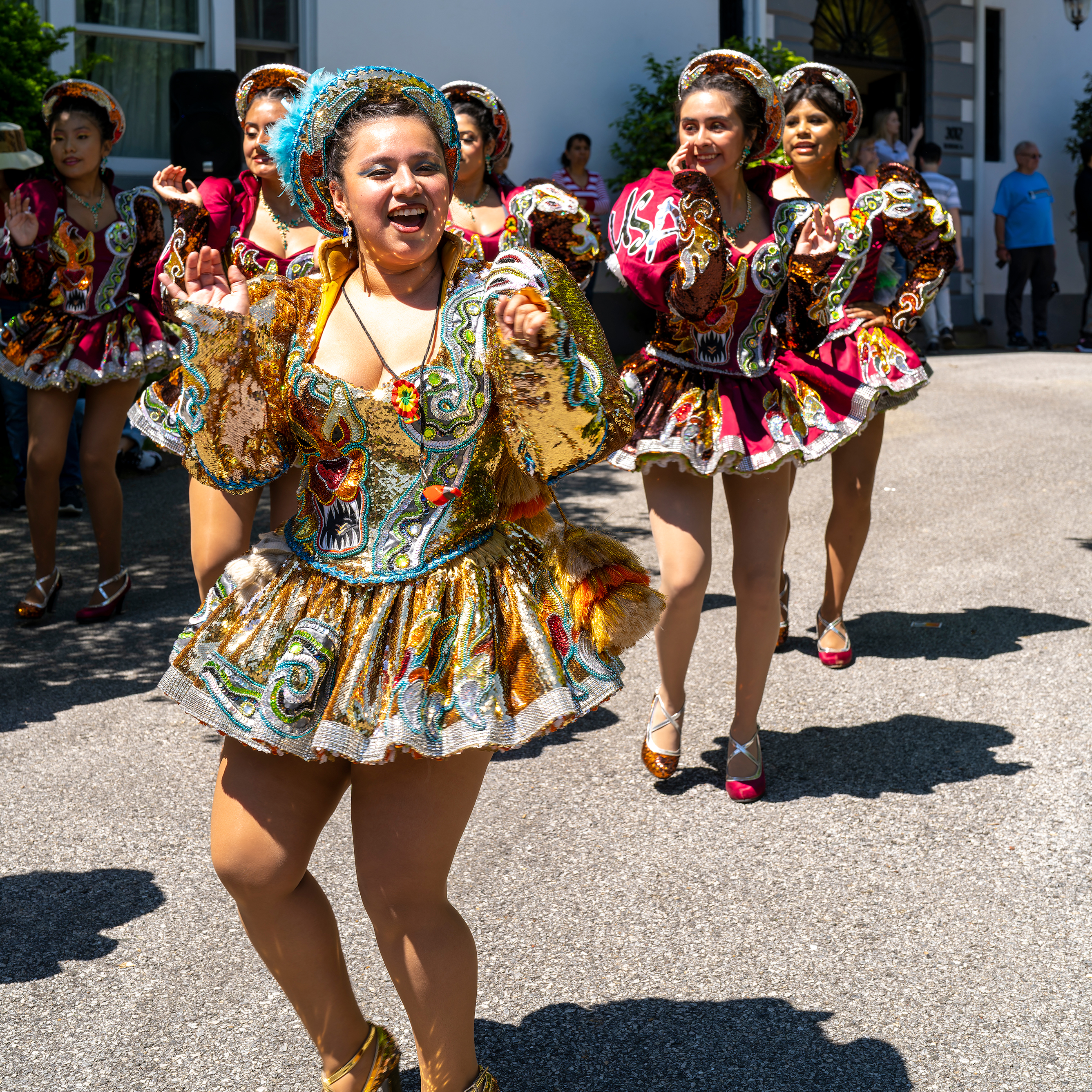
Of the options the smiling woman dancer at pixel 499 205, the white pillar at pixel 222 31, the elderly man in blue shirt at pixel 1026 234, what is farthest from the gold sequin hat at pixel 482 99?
the elderly man in blue shirt at pixel 1026 234

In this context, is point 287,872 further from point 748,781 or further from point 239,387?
point 748,781

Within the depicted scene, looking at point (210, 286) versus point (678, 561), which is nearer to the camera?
point (210, 286)

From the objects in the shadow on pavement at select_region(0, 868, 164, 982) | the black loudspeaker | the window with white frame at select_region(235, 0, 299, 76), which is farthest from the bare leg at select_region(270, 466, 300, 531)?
the window with white frame at select_region(235, 0, 299, 76)

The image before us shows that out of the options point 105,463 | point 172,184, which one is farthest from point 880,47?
point 172,184

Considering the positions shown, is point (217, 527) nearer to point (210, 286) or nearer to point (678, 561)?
point (678, 561)

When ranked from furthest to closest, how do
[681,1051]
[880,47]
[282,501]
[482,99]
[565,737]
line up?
[880,47] < [482,99] < [565,737] < [282,501] < [681,1051]

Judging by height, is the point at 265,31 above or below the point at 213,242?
above

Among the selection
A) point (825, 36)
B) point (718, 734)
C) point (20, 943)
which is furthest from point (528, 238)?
point (825, 36)

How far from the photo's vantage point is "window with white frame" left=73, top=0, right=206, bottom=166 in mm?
12234

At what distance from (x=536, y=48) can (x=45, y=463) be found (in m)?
10.1

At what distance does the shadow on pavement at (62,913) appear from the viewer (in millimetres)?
3080

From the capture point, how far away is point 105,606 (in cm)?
602

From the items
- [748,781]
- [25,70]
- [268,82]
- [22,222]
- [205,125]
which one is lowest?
[748,781]

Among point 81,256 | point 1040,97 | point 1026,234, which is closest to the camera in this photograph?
point 81,256
